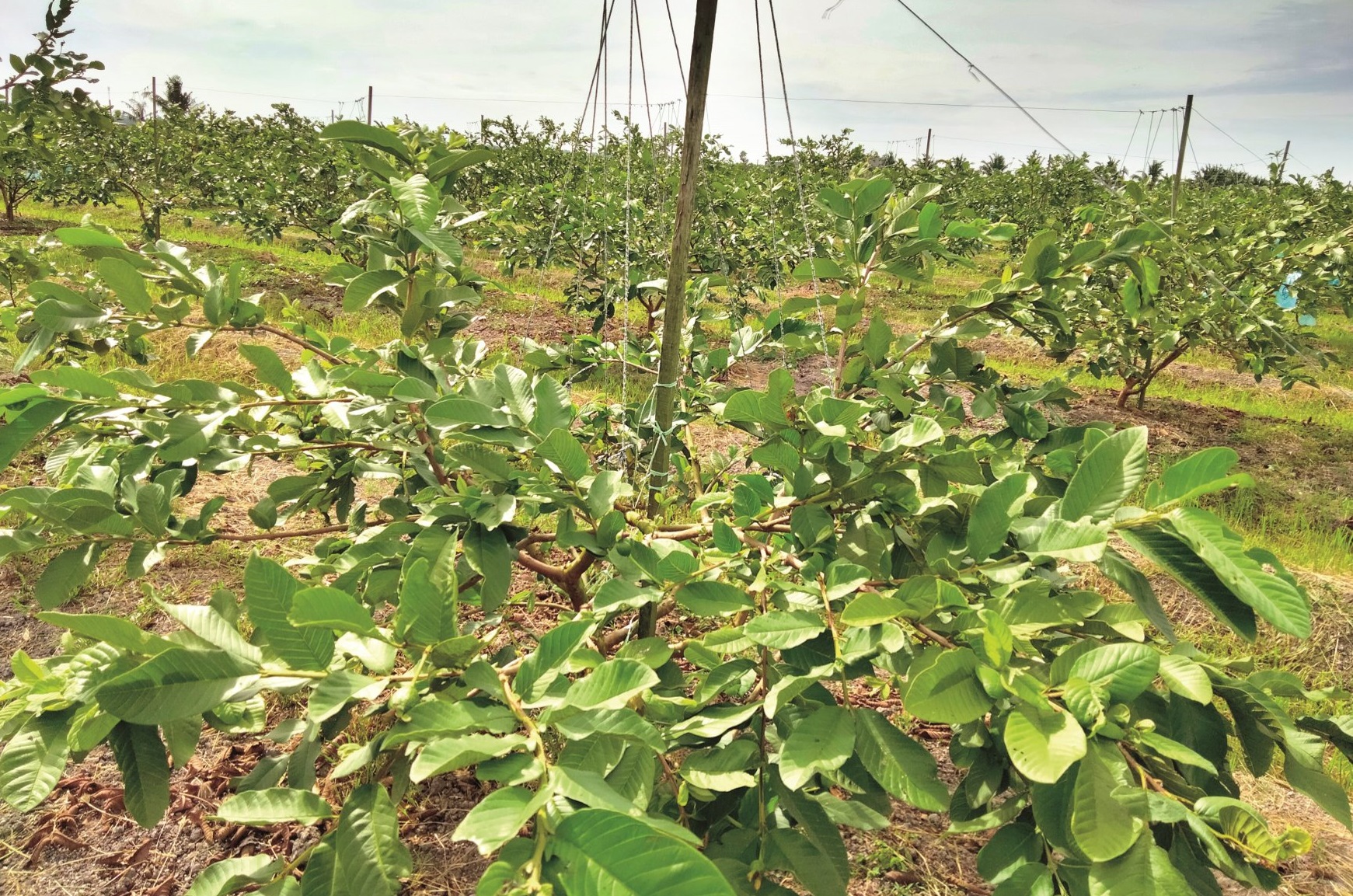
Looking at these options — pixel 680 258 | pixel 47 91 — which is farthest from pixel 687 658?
pixel 47 91

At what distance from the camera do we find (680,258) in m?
1.37

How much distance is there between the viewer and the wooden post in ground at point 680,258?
1277 millimetres

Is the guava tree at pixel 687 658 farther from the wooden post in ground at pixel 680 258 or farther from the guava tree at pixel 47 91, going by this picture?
the guava tree at pixel 47 91

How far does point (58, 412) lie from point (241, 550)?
2.40 metres

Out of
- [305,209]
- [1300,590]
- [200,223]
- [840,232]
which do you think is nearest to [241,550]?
[840,232]

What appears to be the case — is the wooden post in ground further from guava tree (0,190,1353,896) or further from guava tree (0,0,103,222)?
guava tree (0,0,103,222)

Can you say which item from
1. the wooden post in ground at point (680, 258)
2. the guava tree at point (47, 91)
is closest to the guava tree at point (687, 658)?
the wooden post in ground at point (680, 258)

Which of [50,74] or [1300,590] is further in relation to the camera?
[50,74]

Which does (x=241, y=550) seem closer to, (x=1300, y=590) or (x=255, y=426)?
(x=255, y=426)

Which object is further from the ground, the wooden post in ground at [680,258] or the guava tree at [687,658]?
the wooden post in ground at [680,258]

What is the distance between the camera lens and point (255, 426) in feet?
4.05

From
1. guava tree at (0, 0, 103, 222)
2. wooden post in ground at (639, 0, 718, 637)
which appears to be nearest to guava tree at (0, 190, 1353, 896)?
wooden post in ground at (639, 0, 718, 637)

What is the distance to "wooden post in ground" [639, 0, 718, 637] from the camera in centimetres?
128

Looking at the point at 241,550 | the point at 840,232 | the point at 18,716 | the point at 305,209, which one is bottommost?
the point at 241,550
